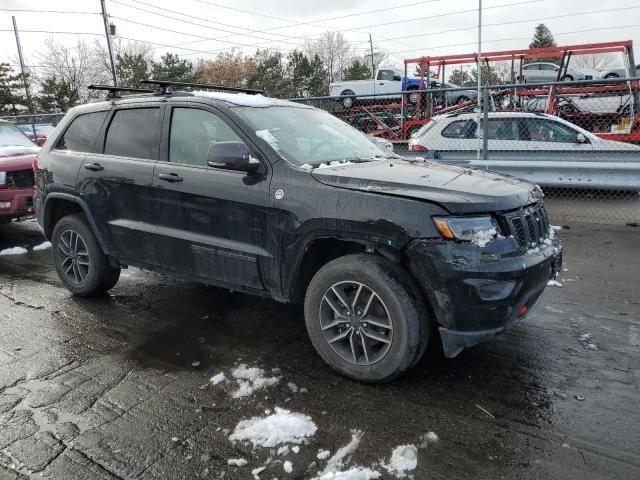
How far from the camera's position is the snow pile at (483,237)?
2920 millimetres

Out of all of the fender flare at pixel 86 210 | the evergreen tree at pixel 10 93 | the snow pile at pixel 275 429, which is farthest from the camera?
the evergreen tree at pixel 10 93

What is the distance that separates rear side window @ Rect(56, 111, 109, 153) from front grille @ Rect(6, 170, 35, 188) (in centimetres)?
284

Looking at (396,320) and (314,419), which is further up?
(396,320)

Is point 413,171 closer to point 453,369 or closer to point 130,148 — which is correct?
point 453,369

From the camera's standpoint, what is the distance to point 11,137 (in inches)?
355

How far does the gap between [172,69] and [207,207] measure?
50.8 meters

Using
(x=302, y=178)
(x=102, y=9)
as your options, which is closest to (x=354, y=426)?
(x=302, y=178)

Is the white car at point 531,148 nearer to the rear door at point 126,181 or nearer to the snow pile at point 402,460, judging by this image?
the rear door at point 126,181

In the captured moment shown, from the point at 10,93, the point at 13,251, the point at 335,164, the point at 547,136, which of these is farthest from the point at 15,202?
the point at 10,93

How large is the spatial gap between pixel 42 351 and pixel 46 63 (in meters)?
70.3

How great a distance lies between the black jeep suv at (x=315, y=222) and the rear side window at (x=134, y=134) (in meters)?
0.01

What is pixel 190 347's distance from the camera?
12.8 ft

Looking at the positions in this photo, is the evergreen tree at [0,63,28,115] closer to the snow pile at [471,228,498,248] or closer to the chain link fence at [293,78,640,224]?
the chain link fence at [293,78,640,224]

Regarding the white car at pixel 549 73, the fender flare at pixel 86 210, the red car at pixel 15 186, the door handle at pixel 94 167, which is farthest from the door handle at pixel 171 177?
the white car at pixel 549 73
